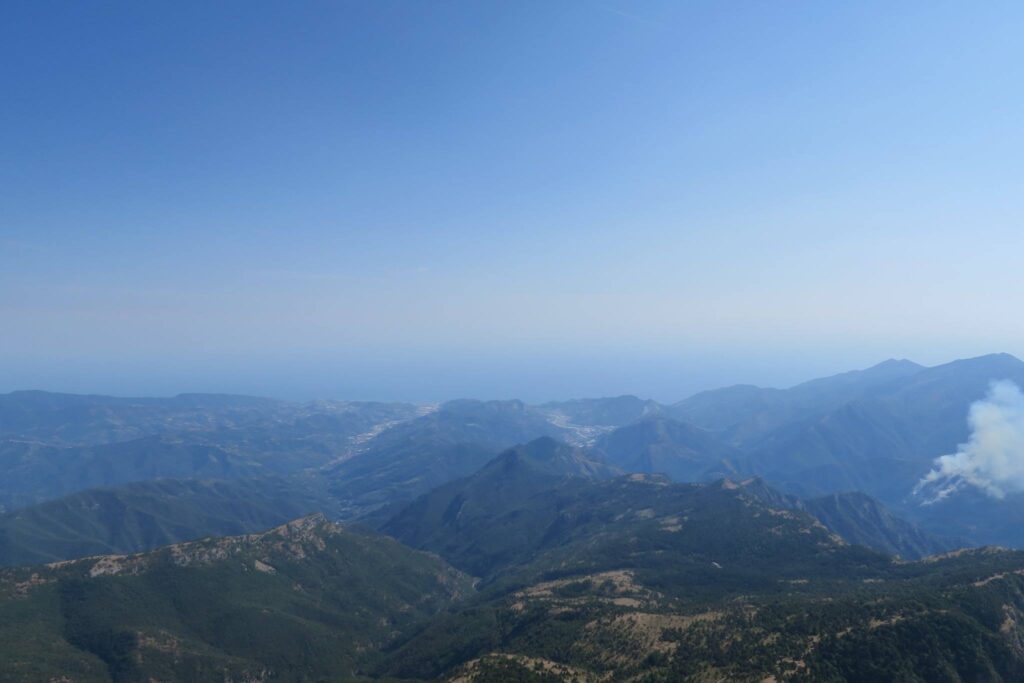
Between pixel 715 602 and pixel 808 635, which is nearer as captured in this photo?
pixel 808 635

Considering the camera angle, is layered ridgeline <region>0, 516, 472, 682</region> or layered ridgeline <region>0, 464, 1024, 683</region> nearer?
layered ridgeline <region>0, 464, 1024, 683</region>

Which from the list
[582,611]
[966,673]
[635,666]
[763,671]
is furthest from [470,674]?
[966,673]

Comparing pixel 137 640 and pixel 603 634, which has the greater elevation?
pixel 603 634

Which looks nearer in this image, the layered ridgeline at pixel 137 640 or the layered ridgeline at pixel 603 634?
the layered ridgeline at pixel 603 634

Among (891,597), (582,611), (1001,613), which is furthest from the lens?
(582,611)

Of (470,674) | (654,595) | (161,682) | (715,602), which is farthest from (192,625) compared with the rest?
(715,602)

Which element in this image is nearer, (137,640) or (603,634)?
(603,634)

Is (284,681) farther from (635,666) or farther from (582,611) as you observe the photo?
(635,666)

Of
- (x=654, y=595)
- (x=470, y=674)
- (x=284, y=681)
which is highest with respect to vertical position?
(x=470, y=674)

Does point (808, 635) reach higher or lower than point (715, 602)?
higher

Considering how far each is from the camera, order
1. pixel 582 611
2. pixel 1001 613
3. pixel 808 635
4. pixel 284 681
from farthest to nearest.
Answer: pixel 284 681
pixel 582 611
pixel 1001 613
pixel 808 635
